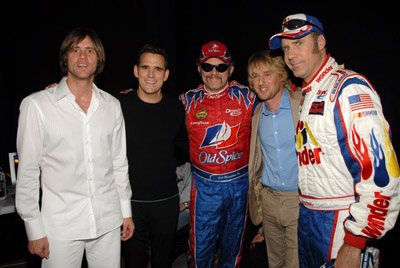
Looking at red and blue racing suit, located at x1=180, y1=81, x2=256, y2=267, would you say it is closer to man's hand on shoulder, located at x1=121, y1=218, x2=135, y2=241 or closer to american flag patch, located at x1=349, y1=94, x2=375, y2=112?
man's hand on shoulder, located at x1=121, y1=218, x2=135, y2=241

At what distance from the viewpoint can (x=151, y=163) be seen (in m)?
1.92

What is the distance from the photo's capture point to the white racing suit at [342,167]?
3.72ft

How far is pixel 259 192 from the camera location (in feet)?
7.38

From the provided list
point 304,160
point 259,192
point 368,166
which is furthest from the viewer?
point 259,192

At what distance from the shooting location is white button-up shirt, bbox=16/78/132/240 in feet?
4.44

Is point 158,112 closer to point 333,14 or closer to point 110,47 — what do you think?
point 110,47

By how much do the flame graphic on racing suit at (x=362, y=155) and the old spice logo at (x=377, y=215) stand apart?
0.30 feet

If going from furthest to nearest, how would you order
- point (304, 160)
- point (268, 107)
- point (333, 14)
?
point (333, 14) → point (268, 107) → point (304, 160)

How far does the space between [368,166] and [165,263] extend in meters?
1.54

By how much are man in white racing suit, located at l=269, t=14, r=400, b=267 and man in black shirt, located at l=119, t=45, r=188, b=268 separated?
0.87 meters

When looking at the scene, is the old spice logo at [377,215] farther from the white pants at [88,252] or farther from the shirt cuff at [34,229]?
the shirt cuff at [34,229]

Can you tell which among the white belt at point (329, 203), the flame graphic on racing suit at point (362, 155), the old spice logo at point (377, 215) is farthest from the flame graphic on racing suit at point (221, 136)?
the old spice logo at point (377, 215)

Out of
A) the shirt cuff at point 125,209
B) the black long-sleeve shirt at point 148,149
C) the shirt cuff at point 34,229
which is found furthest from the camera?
the black long-sleeve shirt at point 148,149

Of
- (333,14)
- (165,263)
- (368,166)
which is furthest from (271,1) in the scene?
(165,263)
